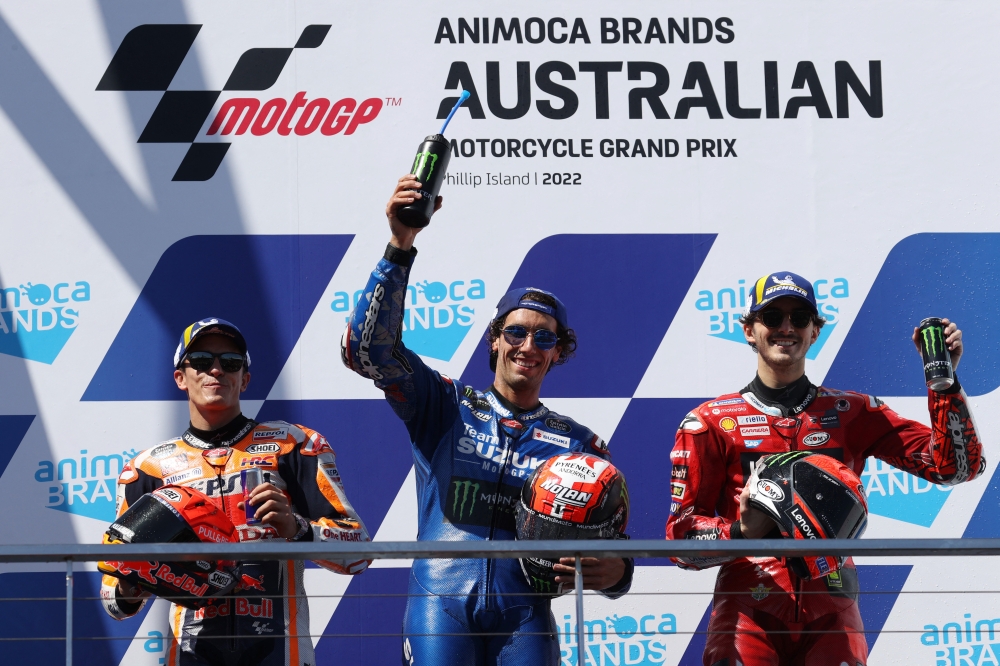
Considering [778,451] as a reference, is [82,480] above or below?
above

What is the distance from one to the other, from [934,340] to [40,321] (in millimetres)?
2478

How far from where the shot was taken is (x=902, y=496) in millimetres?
3514

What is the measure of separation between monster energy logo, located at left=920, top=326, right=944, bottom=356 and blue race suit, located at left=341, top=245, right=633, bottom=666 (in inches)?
31.0

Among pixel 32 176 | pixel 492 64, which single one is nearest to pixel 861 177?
pixel 492 64

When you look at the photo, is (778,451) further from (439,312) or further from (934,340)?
(439,312)

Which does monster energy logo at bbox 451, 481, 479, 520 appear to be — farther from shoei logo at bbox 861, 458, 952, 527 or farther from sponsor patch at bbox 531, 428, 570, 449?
shoei logo at bbox 861, 458, 952, 527

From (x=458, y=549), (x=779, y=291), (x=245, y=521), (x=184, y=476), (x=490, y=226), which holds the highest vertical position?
(x=490, y=226)

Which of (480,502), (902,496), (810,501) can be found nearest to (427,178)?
(480,502)

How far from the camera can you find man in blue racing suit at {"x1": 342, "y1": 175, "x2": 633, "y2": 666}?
2512 mm

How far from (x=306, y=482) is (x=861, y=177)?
2.00 m

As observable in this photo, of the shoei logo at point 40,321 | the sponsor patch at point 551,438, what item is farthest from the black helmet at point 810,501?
the shoei logo at point 40,321

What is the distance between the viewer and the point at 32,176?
3484mm

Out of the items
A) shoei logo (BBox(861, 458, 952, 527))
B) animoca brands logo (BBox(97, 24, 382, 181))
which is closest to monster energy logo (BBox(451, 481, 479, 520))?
animoca brands logo (BBox(97, 24, 382, 181))

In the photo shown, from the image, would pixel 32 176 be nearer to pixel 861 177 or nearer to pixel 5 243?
pixel 5 243
